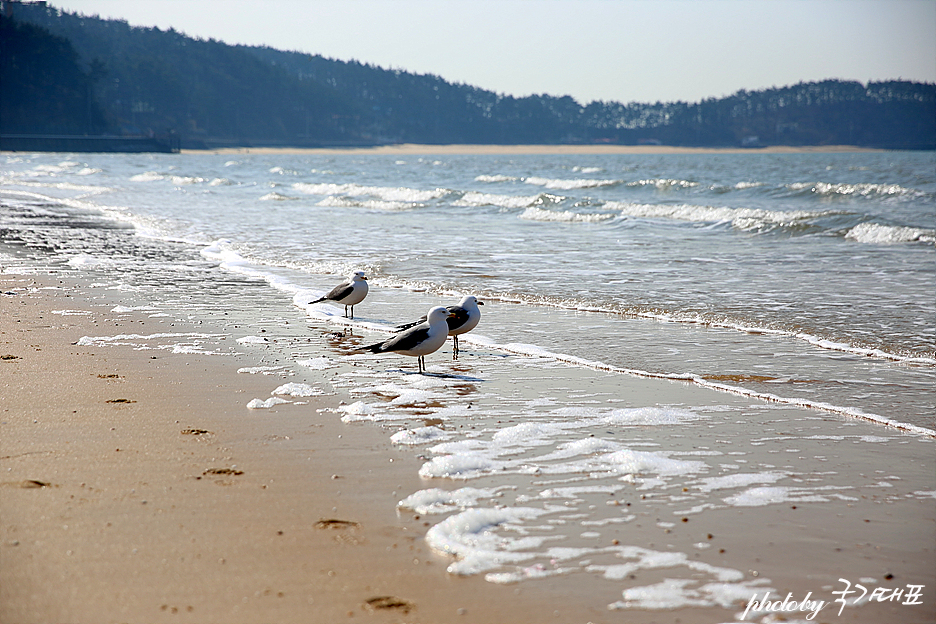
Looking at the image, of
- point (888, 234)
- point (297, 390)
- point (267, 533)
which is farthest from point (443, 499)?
point (888, 234)

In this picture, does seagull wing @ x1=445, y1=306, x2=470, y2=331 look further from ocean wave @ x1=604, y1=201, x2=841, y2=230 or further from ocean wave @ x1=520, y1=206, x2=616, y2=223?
ocean wave @ x1=520, y1=206, x2=616, y2=223

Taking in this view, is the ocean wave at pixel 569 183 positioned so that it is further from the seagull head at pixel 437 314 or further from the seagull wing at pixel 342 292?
the seagull head at pixel 437 314

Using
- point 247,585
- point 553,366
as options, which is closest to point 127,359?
point 553,366

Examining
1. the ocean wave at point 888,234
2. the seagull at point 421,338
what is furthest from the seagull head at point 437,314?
the ocean wave at point 888,234

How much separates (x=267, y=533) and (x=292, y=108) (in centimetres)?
17125

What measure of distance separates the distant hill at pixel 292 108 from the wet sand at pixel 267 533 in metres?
123

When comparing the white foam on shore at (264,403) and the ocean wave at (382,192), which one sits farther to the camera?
the ocean wave at (382,192)

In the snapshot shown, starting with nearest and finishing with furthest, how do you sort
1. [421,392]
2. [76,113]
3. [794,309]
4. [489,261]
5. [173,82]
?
[421,392] < [794,309] < [489,261] < [76,113] < [173,82]

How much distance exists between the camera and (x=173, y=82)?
478 feet

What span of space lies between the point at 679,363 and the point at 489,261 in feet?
20.2

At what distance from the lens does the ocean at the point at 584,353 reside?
3.27 m

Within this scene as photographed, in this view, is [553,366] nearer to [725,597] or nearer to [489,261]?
[725,597]

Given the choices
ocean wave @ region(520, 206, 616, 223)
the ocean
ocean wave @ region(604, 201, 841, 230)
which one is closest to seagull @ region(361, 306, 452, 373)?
the ocean

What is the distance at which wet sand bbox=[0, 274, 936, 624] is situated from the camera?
248 centimetres
